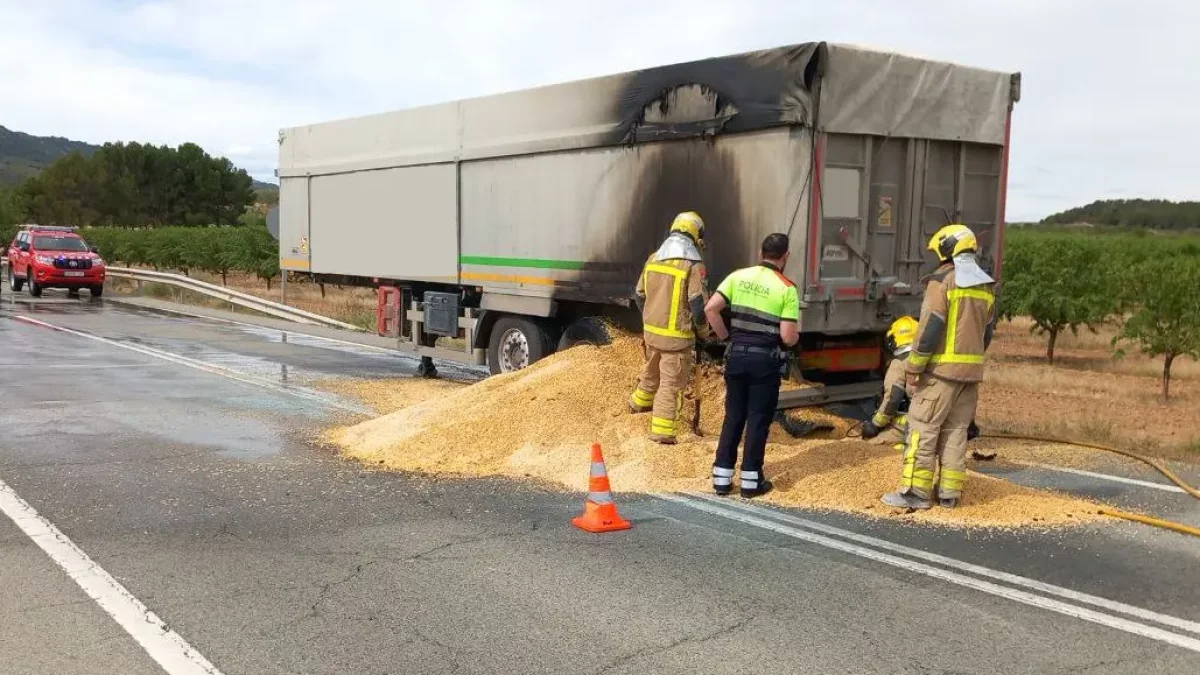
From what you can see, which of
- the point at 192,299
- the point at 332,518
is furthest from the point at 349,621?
the point at 192,299

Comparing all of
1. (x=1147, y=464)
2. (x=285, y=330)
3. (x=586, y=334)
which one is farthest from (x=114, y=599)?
(x=285, y=330)

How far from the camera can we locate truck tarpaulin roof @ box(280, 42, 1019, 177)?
7867 mm

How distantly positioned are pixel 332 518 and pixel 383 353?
33.6 ft

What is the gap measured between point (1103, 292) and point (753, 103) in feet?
59.2

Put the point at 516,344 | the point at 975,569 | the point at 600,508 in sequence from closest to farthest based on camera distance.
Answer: the point at 975,569
the point at 600,508
the point at 516,344

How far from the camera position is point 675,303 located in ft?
25.3

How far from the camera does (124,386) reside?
11477 mm

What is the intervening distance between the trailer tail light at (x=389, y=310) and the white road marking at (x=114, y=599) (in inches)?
292

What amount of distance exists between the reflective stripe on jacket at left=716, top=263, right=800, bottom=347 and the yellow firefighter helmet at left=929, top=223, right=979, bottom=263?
3.18 ft

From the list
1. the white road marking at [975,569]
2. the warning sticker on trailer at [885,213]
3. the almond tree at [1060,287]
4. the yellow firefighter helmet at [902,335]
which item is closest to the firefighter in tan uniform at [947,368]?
the white road marking at [975,569]

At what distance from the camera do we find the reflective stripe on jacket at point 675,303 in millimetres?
7668

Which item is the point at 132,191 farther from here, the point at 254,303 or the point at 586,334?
the point at 586,334

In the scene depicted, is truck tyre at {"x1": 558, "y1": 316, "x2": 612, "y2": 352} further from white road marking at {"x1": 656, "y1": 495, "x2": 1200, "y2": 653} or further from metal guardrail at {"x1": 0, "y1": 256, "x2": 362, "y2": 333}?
metal guardrail at {"x1": 0, "y1": 256, "x2": 362, "y2": 333}

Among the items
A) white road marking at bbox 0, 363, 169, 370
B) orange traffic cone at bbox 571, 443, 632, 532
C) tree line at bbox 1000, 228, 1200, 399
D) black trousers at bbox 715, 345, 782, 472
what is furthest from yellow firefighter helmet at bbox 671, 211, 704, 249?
tree line at bbox 1000, 228, 1200, 399
